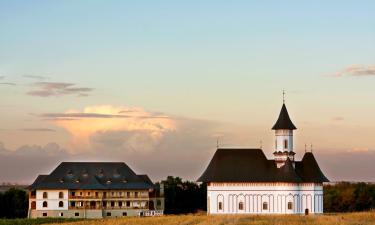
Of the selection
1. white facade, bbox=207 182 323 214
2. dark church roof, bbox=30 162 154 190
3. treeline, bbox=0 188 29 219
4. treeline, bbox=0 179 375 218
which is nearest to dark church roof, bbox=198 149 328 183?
white facade, bbox=207 182 323 214

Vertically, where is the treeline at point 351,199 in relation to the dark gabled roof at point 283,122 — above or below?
below

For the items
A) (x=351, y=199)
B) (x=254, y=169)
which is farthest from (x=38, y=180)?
(x=351, y=199)

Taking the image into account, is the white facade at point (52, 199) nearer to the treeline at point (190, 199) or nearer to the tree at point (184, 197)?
the treeline at point (190, 199)

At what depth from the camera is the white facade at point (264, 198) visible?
345 feet

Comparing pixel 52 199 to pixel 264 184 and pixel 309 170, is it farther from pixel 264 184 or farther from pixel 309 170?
pixel 309 170

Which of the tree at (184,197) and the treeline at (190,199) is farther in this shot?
the tree at (184,197)

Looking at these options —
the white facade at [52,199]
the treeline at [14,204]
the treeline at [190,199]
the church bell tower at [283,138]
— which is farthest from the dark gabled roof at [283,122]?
the treeline at [14,204]

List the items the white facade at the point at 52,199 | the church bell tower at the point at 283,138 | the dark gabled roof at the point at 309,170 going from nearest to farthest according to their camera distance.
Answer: the dark gabled roof at the point at 309,170, the church bell tower at the point at 283,138, the white facade at the point at 52,199

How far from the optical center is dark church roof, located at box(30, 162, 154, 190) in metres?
116

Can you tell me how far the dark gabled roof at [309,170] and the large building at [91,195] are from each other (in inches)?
723

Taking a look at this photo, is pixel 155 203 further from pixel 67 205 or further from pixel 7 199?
pixel 7 199

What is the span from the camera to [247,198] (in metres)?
106

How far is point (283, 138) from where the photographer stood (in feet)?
356

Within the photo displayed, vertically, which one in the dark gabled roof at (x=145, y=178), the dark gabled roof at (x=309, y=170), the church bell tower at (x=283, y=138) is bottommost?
the dark gabled roof at (x=145, y=178)
